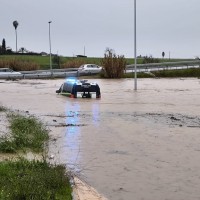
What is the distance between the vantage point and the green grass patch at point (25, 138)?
1037 centimetres

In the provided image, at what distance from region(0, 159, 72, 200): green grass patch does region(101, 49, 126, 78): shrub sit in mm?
44508

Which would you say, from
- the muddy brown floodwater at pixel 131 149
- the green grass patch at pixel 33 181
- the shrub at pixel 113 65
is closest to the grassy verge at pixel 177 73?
the shrub at pixel 113 65

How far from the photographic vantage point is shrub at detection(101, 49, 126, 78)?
173 feet

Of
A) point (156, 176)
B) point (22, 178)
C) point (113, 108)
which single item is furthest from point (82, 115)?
point (22, 178)

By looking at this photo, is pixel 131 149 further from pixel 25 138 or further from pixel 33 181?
pixel 33 181

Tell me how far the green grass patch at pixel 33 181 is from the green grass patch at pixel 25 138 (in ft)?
6.02

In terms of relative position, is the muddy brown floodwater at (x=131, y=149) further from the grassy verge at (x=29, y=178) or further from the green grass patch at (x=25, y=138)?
the grassy verge at (x=29, y=178)

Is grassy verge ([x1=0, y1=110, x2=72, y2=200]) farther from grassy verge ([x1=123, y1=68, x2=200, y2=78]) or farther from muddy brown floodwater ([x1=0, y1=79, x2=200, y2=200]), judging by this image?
grassy verge ([x1=123, y1=68, x2=200, y2=78])

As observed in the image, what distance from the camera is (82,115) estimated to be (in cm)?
1766

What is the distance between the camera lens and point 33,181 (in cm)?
702

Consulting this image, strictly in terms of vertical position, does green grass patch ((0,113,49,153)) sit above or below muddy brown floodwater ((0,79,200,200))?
above

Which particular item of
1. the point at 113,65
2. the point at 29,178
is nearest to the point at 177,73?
the point at 113,65

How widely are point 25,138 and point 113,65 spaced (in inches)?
1685

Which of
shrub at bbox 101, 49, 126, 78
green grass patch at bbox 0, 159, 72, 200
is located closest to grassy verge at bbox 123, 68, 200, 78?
shrub at bbox 101, 49, 126, 78
